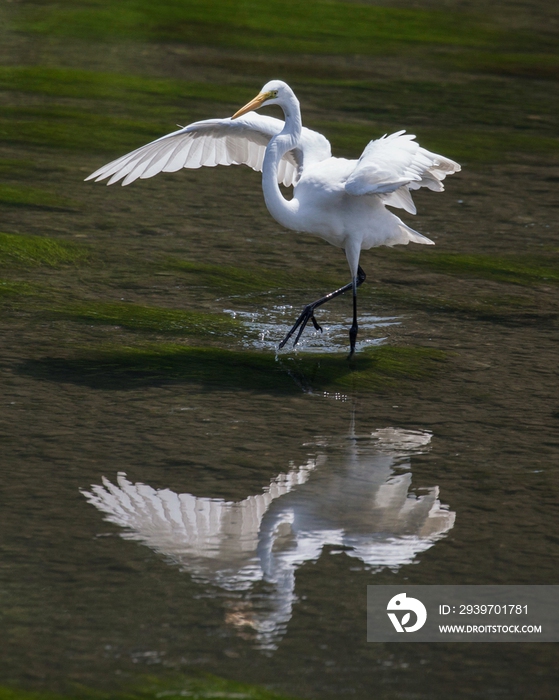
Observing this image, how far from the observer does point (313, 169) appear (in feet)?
17.5

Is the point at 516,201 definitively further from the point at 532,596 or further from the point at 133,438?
the point at 532,596

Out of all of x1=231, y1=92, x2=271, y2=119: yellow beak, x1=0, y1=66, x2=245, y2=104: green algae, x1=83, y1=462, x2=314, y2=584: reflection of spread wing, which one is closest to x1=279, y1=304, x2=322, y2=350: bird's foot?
x1=231, y1=92, x2=271, y2=119: yellow beak

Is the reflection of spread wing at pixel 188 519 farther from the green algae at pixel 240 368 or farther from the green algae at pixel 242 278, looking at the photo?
the green algae at pixel 242 278

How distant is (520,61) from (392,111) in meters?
4.45

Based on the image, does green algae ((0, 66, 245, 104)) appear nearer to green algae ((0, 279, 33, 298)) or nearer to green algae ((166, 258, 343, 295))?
green algae ((166, 258, 343, 295))

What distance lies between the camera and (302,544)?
3.48 m

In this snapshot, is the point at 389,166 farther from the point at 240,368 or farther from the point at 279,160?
the point at 240,368

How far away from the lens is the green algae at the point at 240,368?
16.2 feet

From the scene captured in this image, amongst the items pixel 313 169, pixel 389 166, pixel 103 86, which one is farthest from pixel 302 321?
pixel 103 86

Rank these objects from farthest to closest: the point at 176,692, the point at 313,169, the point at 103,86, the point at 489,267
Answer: the point at 103,86 < the point at 489,267 < the point at 313,169 < the point at 176,692

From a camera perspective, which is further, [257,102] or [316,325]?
[316,325]

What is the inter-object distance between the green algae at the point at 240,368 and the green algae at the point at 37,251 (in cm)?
161

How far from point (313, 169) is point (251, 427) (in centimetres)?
154

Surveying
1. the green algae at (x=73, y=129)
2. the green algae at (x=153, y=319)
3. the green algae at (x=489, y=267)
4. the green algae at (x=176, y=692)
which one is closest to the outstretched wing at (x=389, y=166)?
the green algae at (x=153, y=319)
